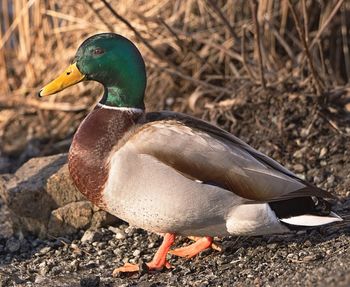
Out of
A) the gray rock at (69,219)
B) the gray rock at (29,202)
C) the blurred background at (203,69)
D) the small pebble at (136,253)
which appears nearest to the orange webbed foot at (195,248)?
the small pebble at (136,253)

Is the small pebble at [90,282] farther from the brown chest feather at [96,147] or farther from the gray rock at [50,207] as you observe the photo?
the gray rock at [50,207]

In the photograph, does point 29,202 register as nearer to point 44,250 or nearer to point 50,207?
point 50,207

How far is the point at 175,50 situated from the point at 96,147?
9.32 ft

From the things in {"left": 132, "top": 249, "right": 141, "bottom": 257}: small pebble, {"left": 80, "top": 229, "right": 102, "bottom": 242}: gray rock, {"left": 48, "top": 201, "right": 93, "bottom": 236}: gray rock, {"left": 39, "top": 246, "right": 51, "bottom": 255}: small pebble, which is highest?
{"left": 48, "top": 201, "right": 93, "bottom": 236}: gray rock

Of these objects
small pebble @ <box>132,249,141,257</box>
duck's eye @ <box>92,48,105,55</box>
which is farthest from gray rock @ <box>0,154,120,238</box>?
duck's eye @ <box>92,48,105,55</box>

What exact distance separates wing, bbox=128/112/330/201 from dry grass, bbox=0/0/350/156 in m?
1.93

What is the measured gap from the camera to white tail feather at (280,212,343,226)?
409 cm

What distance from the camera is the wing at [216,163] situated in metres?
4.08

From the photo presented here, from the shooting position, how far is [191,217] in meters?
4.09

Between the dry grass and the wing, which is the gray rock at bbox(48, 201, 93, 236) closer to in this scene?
the wing

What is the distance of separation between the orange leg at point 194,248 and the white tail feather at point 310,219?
0.51 meters

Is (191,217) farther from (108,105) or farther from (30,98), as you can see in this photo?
(30,98)

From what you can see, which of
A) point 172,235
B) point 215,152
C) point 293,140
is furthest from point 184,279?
point 293,140

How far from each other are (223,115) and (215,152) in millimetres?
1981
